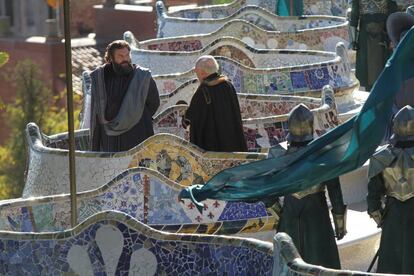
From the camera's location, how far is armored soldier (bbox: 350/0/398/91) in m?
19.9

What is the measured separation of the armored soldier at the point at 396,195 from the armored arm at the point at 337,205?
25cm

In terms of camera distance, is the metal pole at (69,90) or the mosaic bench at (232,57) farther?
the mosaic bench at (232,57)

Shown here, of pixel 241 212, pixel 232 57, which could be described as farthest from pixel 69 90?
pixel 232 57

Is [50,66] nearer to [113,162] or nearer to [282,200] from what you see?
[113,162]

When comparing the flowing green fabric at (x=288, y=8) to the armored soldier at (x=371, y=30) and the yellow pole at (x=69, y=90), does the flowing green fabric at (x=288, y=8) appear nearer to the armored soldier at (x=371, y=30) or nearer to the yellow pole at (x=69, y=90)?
→ the armored soldier at (x=371, y=30)

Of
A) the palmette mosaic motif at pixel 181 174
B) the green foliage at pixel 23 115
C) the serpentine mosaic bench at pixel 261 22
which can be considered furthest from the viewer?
the green foliage at pixel 23 115

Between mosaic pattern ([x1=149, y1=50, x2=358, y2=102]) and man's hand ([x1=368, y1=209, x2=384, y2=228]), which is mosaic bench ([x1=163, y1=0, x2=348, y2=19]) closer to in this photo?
mosaic pattern ([x1=149, y1=50, x2=358, y2=102])

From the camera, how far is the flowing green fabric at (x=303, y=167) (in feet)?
38.9

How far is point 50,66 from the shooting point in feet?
140

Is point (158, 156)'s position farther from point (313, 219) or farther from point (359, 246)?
point (313, 219)

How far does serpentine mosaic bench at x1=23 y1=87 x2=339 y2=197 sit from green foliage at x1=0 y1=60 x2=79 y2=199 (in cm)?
1711

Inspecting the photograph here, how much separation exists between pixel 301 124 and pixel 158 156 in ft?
11.0

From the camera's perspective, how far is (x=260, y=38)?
21.8 m

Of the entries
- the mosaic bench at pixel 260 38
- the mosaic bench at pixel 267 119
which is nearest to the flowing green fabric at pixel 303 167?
the mosaic bench at pixel 267 119
